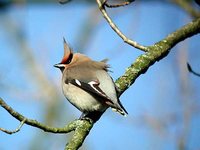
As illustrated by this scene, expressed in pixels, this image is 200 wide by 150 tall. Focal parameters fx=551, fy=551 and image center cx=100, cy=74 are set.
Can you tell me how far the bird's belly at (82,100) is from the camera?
16.1ft

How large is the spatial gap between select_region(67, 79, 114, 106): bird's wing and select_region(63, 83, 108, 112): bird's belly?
0.16ft

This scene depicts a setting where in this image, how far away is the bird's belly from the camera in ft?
16.1

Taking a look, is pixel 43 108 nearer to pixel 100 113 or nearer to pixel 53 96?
pixel 53 96

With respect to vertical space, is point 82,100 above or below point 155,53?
below

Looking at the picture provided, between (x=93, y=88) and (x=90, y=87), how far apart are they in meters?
0.05

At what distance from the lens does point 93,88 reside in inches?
192

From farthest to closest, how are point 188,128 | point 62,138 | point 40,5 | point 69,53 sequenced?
point 62,138 < point 40,5 < point 188,128 < point 69,53

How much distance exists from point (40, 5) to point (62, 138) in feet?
7.47

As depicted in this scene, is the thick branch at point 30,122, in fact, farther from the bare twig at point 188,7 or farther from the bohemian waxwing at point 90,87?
the bare twig at point 188,7

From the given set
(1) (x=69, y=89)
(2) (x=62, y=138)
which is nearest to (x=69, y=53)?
(1) (x=69, y=89)

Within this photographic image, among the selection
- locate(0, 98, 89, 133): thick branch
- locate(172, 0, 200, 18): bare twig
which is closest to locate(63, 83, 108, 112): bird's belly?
locate(0, 98, 89, 133): thick branch

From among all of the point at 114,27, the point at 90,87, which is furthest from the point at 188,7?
the point at 90,87

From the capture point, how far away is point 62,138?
930 cm

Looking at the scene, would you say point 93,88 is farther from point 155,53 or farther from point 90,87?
point 155,53
